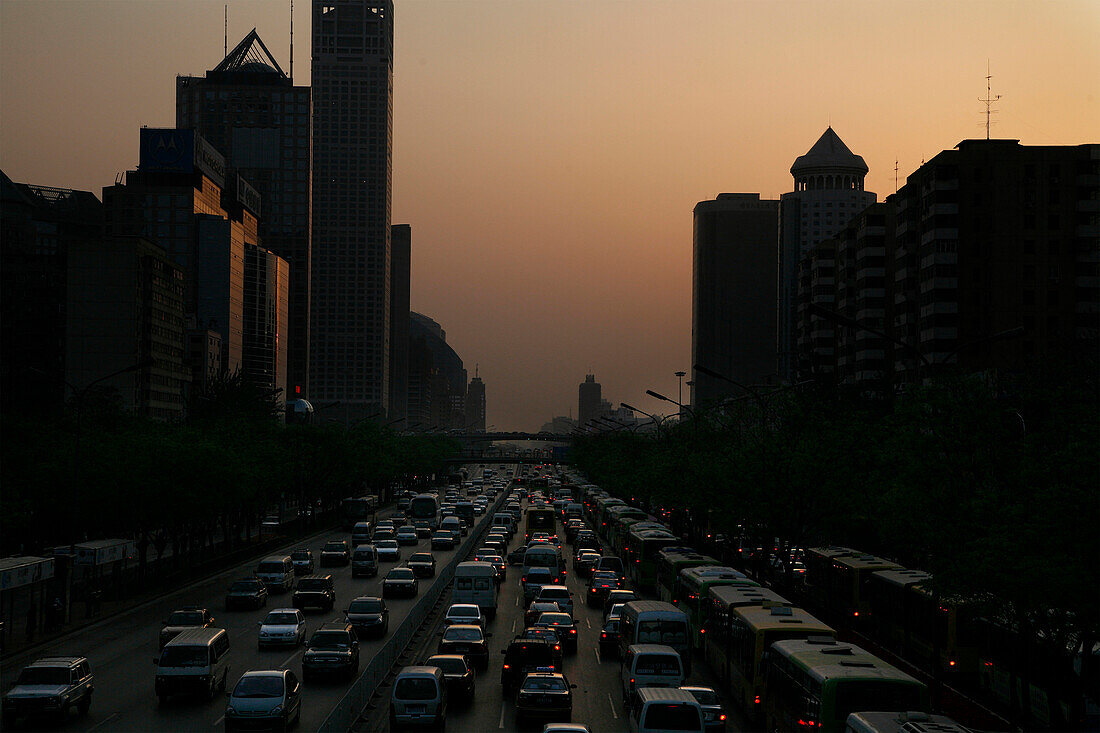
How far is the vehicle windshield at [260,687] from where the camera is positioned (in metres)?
26.9

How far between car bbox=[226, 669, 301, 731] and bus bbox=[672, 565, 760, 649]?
16.6m

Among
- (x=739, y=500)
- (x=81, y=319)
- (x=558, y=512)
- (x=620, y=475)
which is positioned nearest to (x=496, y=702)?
(x=739, y=500)

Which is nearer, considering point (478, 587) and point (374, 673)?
point (374, 673)

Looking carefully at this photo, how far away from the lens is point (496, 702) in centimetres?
3212

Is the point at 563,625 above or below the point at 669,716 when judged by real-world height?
below

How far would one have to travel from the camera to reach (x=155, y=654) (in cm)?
4041

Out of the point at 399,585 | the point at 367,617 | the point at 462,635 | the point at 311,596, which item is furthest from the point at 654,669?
the point at 399,585

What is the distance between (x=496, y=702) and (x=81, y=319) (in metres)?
149

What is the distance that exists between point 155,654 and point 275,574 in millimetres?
19770

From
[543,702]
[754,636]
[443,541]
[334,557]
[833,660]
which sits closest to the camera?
[833,660]

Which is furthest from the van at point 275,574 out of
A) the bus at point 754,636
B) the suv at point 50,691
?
the bus at point 754,636

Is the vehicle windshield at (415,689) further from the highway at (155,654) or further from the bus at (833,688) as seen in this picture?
the bus at (833,688)

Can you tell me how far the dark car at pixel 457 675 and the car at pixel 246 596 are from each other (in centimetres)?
2223

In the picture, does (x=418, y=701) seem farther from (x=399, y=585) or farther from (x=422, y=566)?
(x=422, y=566)
